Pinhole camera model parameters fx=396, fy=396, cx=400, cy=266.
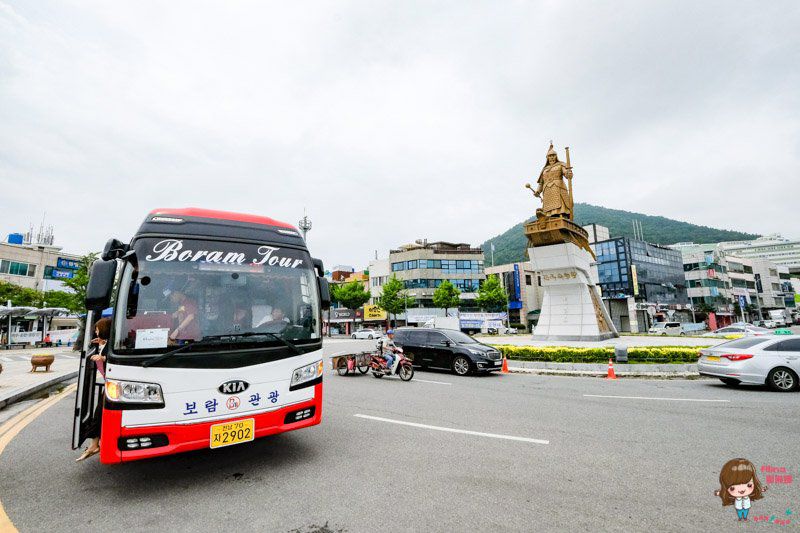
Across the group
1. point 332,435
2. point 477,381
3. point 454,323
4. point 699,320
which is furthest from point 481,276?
point 332,435

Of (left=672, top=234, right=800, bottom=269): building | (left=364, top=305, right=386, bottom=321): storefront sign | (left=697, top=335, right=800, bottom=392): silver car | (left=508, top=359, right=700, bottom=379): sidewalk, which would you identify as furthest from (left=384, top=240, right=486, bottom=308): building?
(left=672, top=234, right=800, bottom=269): building

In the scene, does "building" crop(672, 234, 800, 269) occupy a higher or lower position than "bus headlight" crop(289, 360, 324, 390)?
higher

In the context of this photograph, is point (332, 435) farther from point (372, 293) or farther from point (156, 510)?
point (372, 293)

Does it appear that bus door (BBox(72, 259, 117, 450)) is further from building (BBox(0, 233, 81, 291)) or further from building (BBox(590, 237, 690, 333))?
building (BBox(590, 237, 690, 333))

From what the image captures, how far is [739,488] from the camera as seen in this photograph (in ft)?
12.5

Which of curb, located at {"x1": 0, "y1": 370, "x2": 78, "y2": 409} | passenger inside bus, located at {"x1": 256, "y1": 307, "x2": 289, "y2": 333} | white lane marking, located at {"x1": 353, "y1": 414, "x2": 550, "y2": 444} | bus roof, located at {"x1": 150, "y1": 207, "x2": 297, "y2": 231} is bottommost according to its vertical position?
white lane marking, located at {"x1": 353, "y1": 414, "x2": 550, "y2": 444}

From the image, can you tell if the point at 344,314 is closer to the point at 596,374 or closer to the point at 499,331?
the point at 499,331

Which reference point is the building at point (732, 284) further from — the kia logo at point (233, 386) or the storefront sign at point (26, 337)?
the storefront sign at point (26, 337)

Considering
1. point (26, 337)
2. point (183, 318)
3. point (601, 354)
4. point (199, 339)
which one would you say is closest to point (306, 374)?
point (199, 339)

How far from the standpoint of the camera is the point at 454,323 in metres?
42.3

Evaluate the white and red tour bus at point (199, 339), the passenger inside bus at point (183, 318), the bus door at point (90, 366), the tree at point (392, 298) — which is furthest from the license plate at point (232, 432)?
the tree at point (392, 298)

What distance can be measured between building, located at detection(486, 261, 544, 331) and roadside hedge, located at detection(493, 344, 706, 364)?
44.0 metres

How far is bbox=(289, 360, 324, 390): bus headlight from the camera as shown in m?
4.68

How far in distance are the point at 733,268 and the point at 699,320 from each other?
17.8 meters
